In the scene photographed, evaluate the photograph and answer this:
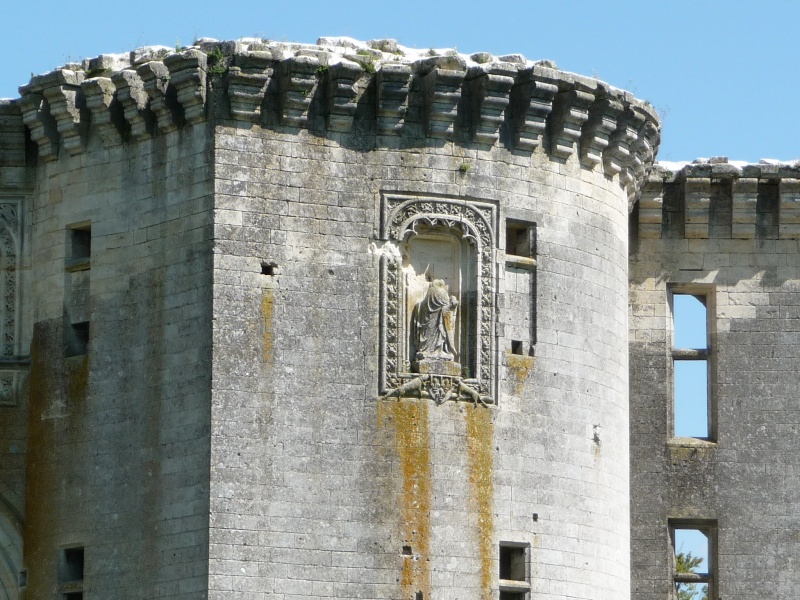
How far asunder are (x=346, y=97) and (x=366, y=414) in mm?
3375

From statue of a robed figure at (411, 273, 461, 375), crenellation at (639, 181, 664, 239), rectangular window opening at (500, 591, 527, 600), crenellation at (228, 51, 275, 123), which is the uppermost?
crenellation at (228, 51, 275, 123)

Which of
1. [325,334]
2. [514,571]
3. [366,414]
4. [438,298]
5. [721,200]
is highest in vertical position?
[721,200]

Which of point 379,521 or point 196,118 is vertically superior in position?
point 196,118

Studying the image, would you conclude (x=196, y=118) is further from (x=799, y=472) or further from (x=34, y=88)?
(x=799, y=472)

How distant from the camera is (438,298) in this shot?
24594mm

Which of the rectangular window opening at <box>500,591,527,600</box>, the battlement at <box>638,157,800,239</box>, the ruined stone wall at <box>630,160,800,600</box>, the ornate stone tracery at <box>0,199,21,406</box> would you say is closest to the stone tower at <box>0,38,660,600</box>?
the rectangular window opening at <box>500,591,527,600</box>

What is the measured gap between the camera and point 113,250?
83.2 feet

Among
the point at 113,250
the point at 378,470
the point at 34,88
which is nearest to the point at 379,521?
the point at 378,470

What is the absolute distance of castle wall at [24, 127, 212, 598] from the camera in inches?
948

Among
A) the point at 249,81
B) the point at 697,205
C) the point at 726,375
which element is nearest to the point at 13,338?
the point at 249,81

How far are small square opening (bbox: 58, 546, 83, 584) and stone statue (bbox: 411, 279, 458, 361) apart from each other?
4424 mm

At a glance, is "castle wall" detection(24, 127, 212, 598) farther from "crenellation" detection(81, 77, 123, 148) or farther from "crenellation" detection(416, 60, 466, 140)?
"crenellation" detection(416, 60, 466, 140)

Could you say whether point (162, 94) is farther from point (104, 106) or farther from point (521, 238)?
point (521, 238)

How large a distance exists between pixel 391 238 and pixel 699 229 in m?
5.62
